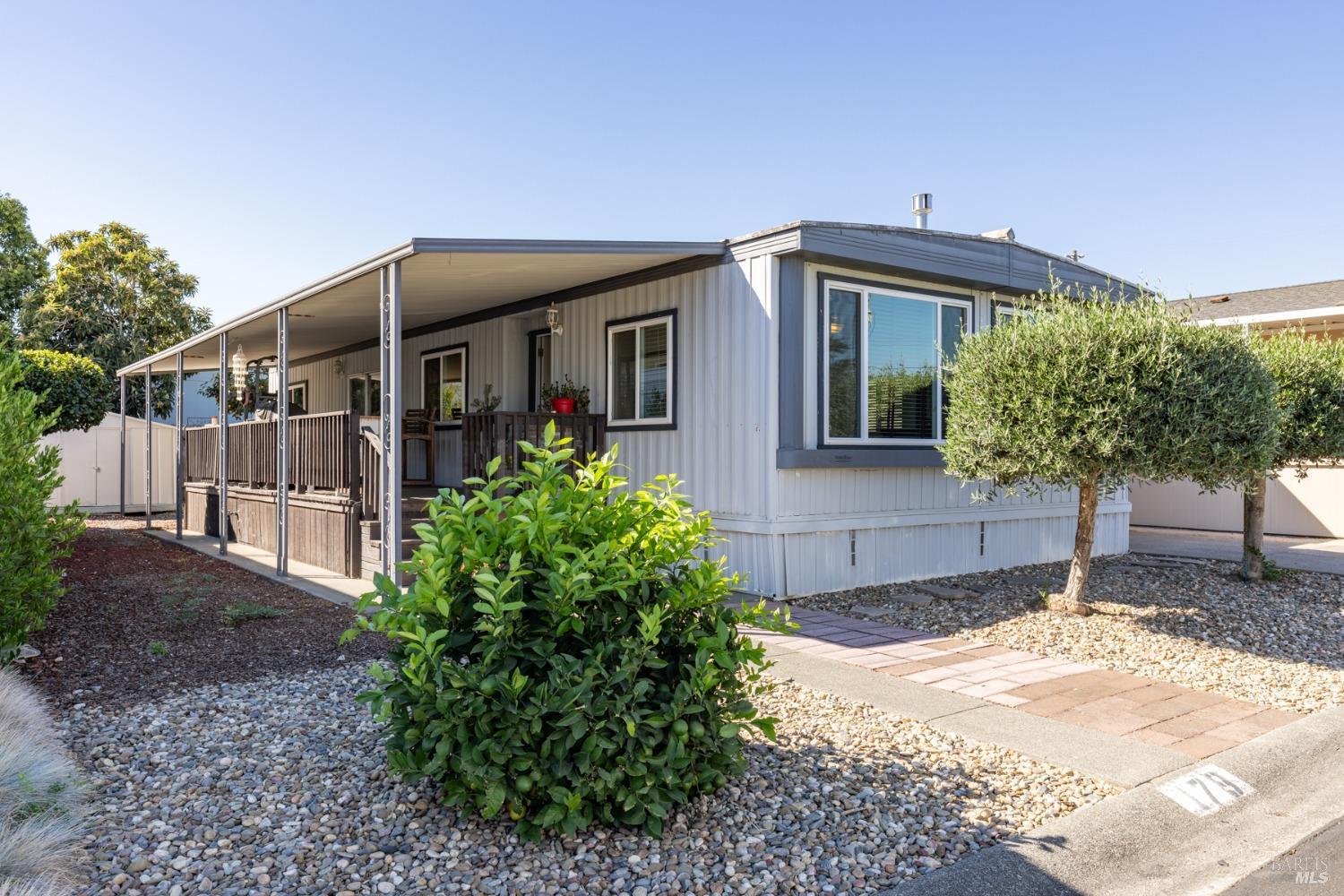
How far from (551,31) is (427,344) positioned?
418cm

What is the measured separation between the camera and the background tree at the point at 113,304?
20.0 metres

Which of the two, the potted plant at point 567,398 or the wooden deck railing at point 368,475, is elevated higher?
the potted plant at point 567,398

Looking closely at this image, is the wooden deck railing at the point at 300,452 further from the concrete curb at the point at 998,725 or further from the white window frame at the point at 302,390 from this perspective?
the concrete curb at the point at 998,725

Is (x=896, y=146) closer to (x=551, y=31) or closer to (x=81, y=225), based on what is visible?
(x=551, y=31)

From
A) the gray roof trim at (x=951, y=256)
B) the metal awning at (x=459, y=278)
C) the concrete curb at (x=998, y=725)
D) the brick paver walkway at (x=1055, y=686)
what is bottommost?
the brick paver walkway at (x=1055, y=686)

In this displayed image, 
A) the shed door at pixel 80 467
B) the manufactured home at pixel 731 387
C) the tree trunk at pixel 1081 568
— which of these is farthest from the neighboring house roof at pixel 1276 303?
the shed door at pixel 80 467

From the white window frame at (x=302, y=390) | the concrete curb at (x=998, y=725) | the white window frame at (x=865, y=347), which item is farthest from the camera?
the white window frame at (x=302, y=390)

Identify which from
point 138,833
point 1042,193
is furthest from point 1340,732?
point 1042,193

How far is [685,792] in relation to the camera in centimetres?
284

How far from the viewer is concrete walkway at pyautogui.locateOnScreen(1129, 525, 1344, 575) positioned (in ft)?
32.0

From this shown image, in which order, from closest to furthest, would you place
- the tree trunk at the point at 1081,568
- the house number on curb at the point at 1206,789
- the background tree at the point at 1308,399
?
the house number on curb at the point at 1206,789 < the tree trunk at the point at 1081,568 < the background tree at the point at 1308,399

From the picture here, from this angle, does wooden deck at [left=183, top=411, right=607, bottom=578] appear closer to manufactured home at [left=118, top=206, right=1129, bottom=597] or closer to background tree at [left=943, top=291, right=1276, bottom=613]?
manufactured home at [left=118, top=206, right=1129, bottom=597]

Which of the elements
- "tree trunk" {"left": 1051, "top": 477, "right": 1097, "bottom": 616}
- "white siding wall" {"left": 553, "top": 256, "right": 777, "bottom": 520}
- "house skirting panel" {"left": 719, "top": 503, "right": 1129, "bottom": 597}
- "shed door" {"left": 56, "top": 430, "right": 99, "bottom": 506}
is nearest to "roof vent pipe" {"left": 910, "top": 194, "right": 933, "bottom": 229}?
"white siding wall" {"left": 553, "top": 256, "right": 777, "bottom": 520}

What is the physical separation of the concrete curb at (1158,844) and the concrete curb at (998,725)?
0.16 metres
